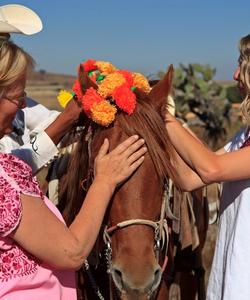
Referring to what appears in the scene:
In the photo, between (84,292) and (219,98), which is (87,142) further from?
(219,98)

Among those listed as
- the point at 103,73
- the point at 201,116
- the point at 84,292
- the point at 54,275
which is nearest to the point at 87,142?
the point at 103,73

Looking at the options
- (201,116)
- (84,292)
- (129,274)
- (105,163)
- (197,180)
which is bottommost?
(201,116)

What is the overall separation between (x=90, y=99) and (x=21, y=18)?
494 millimetres

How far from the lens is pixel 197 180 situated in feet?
9.11

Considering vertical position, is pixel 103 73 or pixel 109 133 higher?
pixel 103 73

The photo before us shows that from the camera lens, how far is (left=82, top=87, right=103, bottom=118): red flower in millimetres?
2492

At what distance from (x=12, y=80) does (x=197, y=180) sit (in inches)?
49.0

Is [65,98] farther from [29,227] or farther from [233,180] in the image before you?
[29,227]

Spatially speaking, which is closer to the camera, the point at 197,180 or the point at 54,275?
the point at 54,275

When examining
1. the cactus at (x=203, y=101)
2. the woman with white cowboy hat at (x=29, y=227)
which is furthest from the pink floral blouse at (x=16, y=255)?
the cactus at (x=203, y=101)

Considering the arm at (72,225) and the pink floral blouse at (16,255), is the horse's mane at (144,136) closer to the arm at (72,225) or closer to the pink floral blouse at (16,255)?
the arm at (72,225)

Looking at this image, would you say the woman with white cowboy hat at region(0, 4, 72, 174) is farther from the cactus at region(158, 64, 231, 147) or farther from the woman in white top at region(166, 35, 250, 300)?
the cactus at region(158, 64, 231, 147)

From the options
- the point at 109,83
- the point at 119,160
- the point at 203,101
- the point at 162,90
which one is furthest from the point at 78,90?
the point at 203,101

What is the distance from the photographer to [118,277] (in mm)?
2322
